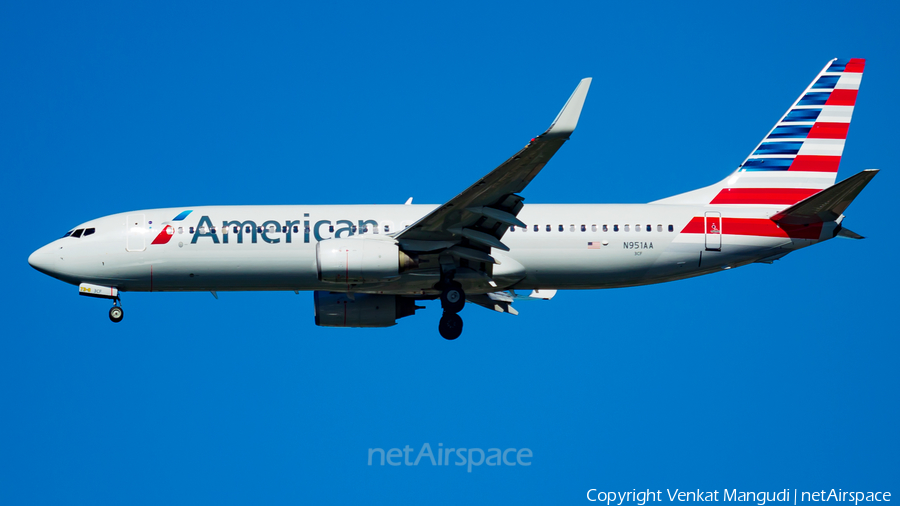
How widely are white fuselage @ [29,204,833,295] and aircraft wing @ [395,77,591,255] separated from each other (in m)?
1.05

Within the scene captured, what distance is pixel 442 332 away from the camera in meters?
26.2

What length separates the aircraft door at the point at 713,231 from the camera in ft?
86.3

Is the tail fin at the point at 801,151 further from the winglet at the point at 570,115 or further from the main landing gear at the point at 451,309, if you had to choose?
the winglet at the point at 570,115

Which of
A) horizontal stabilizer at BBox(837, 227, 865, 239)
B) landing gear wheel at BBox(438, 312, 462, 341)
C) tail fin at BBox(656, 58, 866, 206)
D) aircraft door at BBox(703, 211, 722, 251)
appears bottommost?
landing gear wheel at BBox(438, 312, 462, 341)

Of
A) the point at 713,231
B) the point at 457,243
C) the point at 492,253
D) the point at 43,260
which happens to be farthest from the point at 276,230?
the point at 713,231

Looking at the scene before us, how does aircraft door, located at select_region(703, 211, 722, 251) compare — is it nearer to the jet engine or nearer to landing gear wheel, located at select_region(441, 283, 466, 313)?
landing gear wheel, located at select_region(441, 283, 466, 313)

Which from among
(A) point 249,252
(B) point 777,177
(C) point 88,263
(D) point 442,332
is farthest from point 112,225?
(B) point 777,177

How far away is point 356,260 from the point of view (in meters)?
24.3

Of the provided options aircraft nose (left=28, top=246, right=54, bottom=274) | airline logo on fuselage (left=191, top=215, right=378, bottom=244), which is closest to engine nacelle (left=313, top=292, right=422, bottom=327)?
airline logo on fuselage (left=191, top=215, right=378, bottom=244)

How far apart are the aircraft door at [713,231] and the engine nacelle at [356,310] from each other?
929 cm

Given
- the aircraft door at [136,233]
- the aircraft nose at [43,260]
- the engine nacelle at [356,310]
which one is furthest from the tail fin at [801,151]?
the aircraft nose at [43,260]

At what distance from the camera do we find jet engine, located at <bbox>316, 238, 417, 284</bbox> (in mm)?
24266

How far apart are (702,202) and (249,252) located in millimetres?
13279

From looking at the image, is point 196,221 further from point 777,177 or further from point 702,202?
point 777,177
